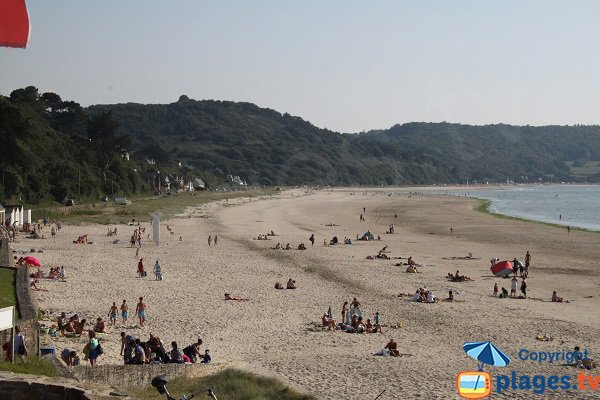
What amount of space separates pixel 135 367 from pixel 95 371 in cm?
75

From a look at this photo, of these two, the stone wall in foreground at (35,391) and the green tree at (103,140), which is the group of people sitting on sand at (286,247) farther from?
the green tree at (103,140)

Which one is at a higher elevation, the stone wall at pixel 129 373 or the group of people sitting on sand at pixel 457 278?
the stone wall at pixel 129 373

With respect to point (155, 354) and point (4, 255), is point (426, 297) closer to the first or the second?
point (155, 354)

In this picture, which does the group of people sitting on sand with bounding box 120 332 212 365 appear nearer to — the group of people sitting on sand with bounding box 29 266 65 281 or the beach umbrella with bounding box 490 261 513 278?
the group of people sitting on sand with bounding box 29 266 65 281

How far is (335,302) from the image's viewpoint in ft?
71.3

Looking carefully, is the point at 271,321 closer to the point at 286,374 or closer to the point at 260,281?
the point at 286,374

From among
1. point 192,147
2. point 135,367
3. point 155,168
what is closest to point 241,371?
point 135,367

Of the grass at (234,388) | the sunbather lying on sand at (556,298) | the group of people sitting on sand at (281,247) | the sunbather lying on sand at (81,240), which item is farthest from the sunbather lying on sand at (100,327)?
the sunbather lying on sand at (81,240)

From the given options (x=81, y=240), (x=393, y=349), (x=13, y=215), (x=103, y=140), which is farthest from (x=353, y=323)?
(x=103, y=140)

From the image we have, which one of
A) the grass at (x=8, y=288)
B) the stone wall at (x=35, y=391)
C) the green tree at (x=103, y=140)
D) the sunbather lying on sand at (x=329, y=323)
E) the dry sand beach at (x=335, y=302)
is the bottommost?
the dry sand beach at (x=335, y=302)

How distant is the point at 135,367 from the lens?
41.9 ft

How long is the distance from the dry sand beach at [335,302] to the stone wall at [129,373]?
136 centimetres

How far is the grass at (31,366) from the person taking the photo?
10.1m

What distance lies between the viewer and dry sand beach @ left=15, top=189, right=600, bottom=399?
1439 centimetres
